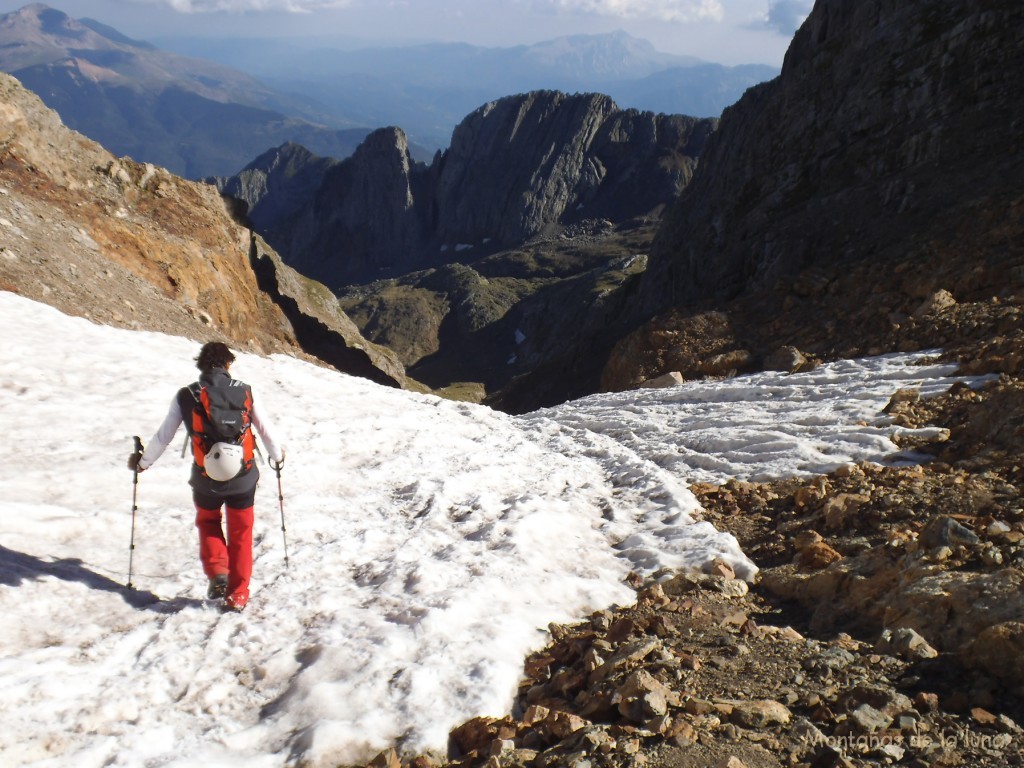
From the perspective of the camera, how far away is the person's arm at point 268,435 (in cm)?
770

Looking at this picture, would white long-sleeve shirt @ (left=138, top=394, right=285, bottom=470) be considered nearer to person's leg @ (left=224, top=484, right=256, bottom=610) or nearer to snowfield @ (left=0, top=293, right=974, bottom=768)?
person's leg @ (left=224, top=484, right=256, bottom=610)

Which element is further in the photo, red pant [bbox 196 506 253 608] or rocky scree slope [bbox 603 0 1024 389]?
rocky scree slope [bbox 603 0 1024 389]

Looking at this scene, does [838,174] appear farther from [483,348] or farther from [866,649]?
[483,348]

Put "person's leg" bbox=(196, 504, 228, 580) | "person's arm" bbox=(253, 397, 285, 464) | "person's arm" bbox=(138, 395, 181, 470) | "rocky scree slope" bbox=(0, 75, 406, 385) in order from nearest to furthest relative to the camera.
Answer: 1. "person's arm" bbox=(138, 395, 181, 470)
2. "person's leg" bbox=(196, 504, 228, 580)
3. "person's arm" bbox=(253, 397, 285, 464)
4. "rocky scree slope" bbox=(0, 75, 406, 385)

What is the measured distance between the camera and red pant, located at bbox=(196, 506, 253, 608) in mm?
7441

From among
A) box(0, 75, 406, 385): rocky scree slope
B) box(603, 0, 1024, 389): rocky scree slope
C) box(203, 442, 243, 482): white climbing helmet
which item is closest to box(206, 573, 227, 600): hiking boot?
box(203, 442, 243, 482): white climbing helmet

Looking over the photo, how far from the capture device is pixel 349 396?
1742 centimetres

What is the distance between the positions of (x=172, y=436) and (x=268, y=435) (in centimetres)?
95

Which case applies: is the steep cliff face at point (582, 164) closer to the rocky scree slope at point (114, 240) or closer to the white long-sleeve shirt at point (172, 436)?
the rocky scree slope at point (114, 240)

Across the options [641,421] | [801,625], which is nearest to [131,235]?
[641,421]

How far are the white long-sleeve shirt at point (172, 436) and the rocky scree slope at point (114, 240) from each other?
1159 centimetres

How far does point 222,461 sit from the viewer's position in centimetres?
725

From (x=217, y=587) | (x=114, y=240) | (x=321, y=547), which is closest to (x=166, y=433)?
(x=217, y=587)

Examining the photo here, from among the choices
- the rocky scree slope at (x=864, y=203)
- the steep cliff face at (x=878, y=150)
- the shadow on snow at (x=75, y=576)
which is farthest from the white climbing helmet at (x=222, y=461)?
the steep cliff face at (x=878, y=150)
